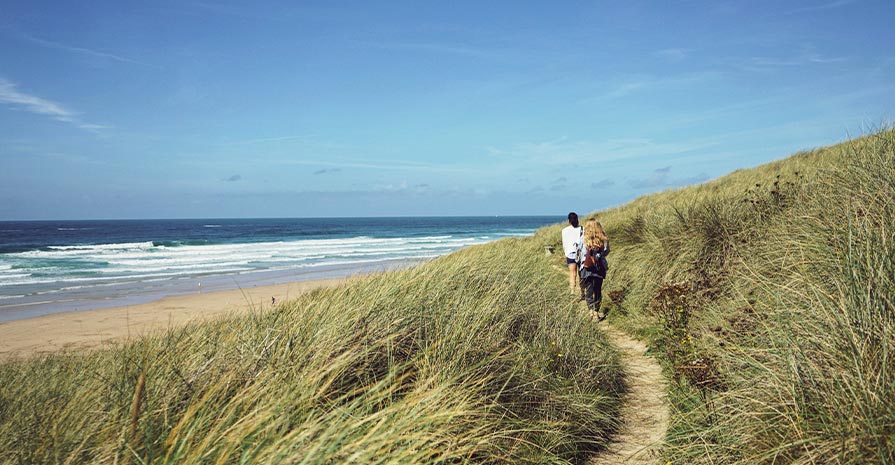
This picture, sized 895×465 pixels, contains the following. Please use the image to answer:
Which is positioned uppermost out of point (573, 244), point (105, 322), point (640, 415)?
point (573, 244)

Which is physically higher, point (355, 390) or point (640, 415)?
point (355, 390)

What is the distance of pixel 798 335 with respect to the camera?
3.25 meters

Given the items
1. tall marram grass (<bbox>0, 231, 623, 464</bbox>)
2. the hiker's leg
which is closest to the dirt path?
tall marram grass (<bbox>0, 231, 623, 464</bbox>)

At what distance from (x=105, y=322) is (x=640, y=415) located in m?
14.5

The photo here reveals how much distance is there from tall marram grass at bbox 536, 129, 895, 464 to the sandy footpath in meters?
6.29

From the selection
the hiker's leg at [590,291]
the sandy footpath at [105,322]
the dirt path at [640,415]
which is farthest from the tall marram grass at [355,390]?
the sandy footpath at [105,322]

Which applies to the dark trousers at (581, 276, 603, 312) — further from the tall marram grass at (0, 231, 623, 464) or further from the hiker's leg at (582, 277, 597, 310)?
the tall marram grass at (0, 231, 623, 464)

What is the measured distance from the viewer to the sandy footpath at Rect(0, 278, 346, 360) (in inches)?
451

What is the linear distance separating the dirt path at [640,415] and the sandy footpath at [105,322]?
5645 millimetres

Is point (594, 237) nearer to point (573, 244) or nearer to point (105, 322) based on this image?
point (573, 244)

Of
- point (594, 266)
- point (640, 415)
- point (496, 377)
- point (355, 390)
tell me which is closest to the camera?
point (355, 390)

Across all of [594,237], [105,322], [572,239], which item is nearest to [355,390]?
[594,237]

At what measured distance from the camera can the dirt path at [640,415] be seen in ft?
12.8

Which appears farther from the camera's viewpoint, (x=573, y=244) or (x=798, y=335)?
(x=573, y=244)
